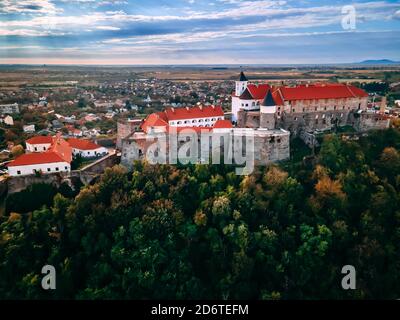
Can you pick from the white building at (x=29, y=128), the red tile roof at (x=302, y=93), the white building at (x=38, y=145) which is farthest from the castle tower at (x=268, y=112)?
the white building at (x=29, y=128)

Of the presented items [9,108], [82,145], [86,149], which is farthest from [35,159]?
[9,108]

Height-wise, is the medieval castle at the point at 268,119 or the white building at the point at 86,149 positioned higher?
the medieval castle at the point at 268,119

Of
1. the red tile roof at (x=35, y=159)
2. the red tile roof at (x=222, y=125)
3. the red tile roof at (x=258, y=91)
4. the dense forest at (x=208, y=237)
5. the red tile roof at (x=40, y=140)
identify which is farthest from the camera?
the red tile roof at (x=258, y=91)

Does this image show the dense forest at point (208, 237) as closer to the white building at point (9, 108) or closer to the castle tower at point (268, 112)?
the castle tower at point (268, 112)

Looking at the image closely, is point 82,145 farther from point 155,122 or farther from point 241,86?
point 241,86

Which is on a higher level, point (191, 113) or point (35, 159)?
point (191, 113)

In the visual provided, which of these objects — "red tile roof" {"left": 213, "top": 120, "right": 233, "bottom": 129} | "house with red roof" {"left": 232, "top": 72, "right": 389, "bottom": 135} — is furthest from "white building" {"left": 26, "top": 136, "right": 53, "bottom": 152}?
"house with red roof" {"left": 232, "top": 72, "right": 389, "bottom": 135}
